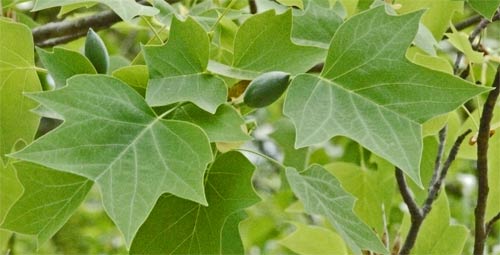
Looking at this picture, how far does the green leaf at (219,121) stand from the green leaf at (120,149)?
3 centimetres

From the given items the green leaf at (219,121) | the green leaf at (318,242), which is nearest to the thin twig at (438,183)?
the green leaf at (318,242)

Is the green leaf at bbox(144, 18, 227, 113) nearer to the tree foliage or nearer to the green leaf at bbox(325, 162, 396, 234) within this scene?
the tree foliage

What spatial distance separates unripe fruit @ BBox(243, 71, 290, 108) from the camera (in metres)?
0.78

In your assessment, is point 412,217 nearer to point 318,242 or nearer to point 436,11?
point 318,242

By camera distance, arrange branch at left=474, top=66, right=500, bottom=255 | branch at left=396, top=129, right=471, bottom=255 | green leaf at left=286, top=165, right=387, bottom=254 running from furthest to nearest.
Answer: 1. branch at left=396, top=129, right=471, bottom=255
2. branch at left=474, top=66, right=500, bottom=255
3. green leaf at left=286, top=165, right=387, bottom=254

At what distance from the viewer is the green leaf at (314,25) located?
34.2 inches

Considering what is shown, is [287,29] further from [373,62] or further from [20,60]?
[20,60]

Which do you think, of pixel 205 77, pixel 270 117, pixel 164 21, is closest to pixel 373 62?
pixel 205 77

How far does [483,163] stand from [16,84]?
0.48m

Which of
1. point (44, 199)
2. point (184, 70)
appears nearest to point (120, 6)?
point (184, 70)

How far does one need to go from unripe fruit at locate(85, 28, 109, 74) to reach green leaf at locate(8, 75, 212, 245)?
0.09 metres

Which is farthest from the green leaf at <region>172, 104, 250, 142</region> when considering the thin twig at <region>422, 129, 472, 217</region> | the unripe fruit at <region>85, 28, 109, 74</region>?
the thin twig at <region>422, 129, 472, 217</region>

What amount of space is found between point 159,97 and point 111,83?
0.04 metres

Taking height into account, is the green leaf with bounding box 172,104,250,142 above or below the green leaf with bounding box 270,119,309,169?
above
